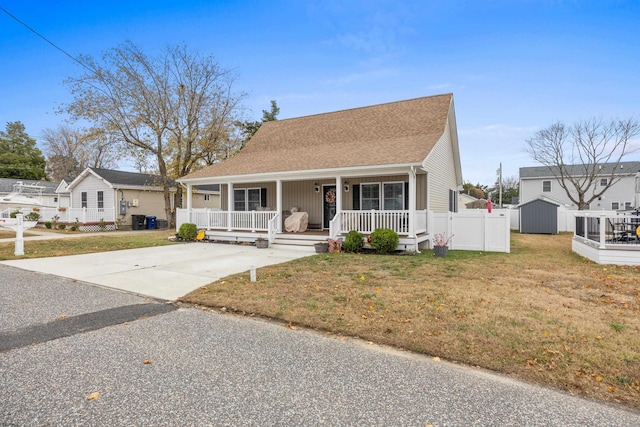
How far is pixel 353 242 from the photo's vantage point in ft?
35.0

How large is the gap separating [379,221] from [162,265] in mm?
6433

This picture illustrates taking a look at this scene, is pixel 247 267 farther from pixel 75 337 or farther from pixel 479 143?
pixel 479 143

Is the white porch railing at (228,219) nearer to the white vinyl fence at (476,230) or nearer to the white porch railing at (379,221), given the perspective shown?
the white porch railing at (379,221)

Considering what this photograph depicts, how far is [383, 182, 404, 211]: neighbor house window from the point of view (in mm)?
12473

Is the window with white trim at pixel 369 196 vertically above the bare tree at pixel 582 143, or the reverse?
the bare tree at pixel 582 143

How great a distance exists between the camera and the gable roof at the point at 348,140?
11.8 metres

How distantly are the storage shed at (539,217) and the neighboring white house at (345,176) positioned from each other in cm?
573

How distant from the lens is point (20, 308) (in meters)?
4.84

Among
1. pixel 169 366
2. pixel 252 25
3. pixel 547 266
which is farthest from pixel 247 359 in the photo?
pixel 252 25

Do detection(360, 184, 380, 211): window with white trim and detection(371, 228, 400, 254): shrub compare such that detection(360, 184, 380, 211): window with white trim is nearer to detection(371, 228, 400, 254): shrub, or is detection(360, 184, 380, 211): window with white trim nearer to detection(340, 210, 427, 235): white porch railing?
detection(340, 210, 427, 235): white porch railing

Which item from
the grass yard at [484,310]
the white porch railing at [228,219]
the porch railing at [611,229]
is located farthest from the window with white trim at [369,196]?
the porch railing at [611,229]

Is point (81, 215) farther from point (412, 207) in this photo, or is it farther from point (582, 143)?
point (582, 143)

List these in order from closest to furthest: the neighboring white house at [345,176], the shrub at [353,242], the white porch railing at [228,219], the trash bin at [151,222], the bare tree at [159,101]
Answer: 1. the shrub at [353,242]
2. the neighboring white house at [345,176]
3. the white porch railing at [228,219]
4. the bare tree at [159,101]
5. the trash bin at [151,222]

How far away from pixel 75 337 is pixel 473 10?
16617 mm
